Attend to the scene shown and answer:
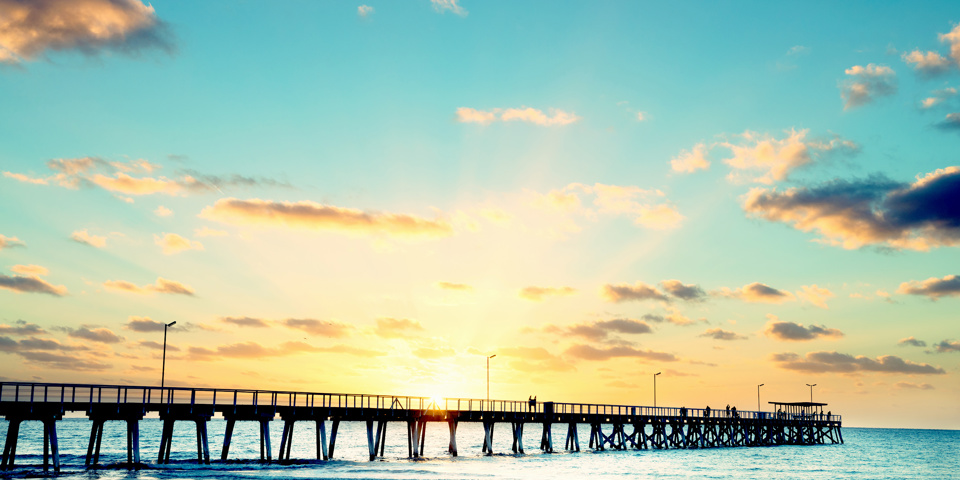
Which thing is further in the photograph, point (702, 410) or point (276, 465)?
point (702, 410)

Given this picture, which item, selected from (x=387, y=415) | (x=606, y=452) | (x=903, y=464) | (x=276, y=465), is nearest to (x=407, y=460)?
(x=387, y=415)

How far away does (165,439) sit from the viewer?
51.2 metres

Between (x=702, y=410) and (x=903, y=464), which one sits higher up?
(x=702, y=410)

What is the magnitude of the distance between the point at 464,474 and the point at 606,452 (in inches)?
1476

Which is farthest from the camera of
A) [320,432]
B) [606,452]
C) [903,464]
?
[903,464]

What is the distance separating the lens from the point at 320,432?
57.0 meters

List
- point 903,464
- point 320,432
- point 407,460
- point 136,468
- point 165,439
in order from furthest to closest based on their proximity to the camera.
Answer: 1. point 903,464
2. point 407,460
3. point 320,432
4. point 165,439
5. point 136,468

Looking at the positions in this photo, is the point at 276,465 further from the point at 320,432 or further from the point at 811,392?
the point at 811,392

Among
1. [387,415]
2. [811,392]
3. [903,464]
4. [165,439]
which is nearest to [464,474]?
[387,415]

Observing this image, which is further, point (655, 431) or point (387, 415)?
point (655, 431)

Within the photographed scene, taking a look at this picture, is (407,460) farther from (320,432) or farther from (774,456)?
(774,456)

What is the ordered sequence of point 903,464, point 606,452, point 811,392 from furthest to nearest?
point 811,392 → point 903,464 → point 606,452

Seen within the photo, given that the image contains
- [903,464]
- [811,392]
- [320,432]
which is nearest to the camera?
[320,432]

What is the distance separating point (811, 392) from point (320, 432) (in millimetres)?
123626
